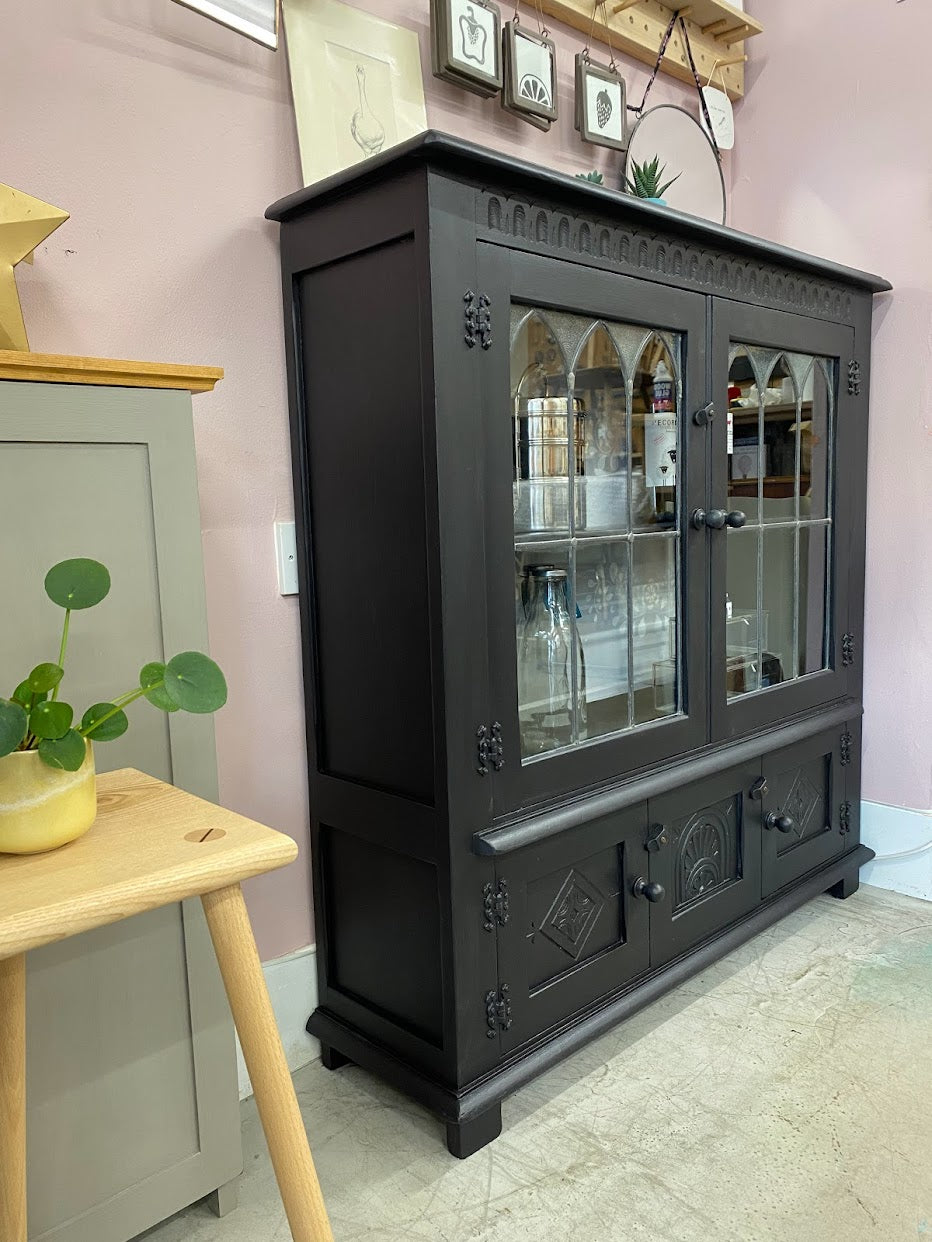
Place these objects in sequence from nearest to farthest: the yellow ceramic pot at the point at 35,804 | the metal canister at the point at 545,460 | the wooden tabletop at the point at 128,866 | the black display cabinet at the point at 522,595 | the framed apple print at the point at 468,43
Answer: the wooden tabletop at the point at 128,866, the yellow ceramic pot at the point at 35,804, the black display cabinet at the point at 522,595, the metal canister at the point at 545,460, the framed apple print at the point at 468,43

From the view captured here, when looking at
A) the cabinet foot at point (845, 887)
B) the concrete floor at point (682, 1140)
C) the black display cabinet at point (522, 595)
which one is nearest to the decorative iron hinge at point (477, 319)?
the black display cabinet at point (522, 595)

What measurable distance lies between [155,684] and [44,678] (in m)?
0.10

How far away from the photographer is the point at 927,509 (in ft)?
7.41

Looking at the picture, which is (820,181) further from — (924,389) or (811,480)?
(811,480)

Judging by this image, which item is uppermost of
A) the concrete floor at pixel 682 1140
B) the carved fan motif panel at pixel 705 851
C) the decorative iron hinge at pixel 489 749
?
the decorative iron hinge at pixel 489 749

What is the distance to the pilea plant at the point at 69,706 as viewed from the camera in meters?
0.89

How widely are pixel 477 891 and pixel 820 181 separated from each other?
1.97 m

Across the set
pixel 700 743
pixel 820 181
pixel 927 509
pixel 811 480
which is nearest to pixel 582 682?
pixel 700 743

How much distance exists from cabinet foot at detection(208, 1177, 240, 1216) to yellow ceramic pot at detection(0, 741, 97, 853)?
2.45 ft

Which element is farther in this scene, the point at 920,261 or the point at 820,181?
the point at 820,181

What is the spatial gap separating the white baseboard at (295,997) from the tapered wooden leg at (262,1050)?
2.59 feet

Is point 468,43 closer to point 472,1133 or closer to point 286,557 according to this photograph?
point 286,557

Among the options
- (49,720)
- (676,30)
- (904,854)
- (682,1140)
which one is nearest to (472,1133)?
(682,1140)

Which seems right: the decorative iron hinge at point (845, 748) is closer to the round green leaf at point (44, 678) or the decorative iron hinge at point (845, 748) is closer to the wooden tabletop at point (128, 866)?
the wooden tabletop at point (128, 866)
